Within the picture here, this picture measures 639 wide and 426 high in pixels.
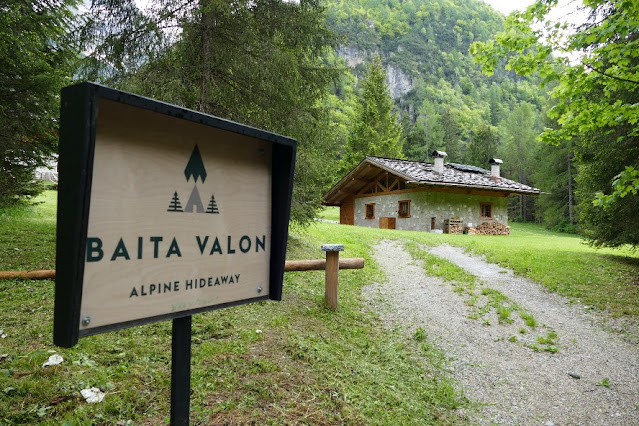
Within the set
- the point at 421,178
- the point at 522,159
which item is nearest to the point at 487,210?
the point at 421,178

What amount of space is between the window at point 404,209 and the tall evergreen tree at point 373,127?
12728 millimetres

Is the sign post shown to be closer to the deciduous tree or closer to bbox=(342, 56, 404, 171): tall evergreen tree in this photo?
the deciduous tree

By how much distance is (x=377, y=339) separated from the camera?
4.76m

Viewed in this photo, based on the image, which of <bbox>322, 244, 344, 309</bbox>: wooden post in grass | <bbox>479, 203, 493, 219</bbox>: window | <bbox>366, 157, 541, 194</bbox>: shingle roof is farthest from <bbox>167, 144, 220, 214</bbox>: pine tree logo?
<bbox>479, 203, 493, 219</bbox>: window

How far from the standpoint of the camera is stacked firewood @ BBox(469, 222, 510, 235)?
20.8 metres

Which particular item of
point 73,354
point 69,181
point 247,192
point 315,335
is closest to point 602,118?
point 315,335

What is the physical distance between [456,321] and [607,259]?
847cm

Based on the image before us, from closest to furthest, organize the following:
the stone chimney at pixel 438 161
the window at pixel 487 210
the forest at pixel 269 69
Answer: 1. the forest at pixel 269 69
2. the stone chimney at pixel 438 161
3. the window at pixel 487 210

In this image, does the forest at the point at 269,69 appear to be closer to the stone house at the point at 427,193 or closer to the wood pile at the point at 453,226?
the wood pile at the point at 453,226

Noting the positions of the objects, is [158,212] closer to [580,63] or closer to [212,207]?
[212,207]

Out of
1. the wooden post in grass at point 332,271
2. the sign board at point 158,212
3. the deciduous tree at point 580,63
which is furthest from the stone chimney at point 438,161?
the sign board at point 158,212

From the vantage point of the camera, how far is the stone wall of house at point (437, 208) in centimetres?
2000

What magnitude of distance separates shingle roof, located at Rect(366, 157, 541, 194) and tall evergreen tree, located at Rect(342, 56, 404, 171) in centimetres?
1065

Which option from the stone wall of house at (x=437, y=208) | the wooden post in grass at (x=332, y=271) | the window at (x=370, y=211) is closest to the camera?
the wooden post in grass at (x=332, y=271)
